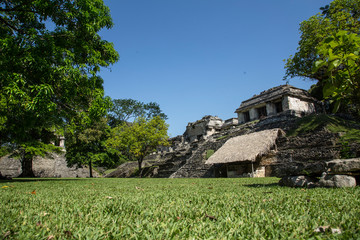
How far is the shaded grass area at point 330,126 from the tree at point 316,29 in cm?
318

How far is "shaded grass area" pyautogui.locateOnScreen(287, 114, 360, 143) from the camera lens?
13.0 meters

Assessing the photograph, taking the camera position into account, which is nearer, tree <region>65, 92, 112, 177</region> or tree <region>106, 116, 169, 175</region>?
tree <region>65, 92, 112, 177</region>

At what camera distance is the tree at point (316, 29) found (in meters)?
16.6

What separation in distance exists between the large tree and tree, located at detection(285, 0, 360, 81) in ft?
50.9

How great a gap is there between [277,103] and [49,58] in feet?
82.6

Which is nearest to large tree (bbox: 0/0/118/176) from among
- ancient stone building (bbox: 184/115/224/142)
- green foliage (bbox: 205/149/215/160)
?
green foliage (bbox: 205/149/215/160)

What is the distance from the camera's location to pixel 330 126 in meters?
14.6

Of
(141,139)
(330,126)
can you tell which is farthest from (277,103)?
(141,139)

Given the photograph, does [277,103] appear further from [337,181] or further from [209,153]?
[337,181]

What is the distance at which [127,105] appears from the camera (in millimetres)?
49875

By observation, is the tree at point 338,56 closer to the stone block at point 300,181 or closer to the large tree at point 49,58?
the stone block at point 300,181

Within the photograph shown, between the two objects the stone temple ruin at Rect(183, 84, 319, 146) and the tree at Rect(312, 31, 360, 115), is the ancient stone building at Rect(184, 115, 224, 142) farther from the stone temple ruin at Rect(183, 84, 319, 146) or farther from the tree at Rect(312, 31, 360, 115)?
the tree at Rect(312, 31, 360, 115)

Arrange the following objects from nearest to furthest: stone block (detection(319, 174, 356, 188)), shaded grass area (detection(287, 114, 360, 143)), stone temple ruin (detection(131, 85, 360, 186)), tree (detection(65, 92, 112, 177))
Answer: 1. stone block (detection(319, 174, 356, 188))
2. stone temple ruin (detection(131, 85, 360, 186))
3. shaded grass area (detection(287, 114, 360, 143))
4. tree (detection(65, 92, 112, 177))

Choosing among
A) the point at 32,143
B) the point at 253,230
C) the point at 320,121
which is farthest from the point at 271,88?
the point at 253,230
